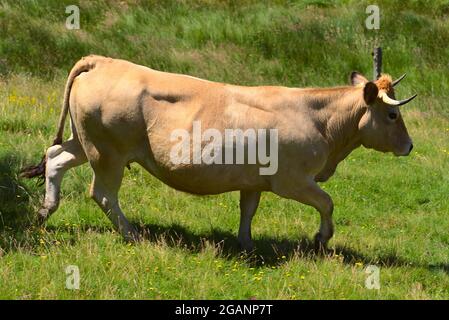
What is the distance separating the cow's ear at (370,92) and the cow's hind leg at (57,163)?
3.00 metres

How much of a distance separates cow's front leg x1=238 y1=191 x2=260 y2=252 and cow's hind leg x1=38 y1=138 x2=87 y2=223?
5.78 feet

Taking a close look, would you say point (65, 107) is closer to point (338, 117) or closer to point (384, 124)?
point (338, 117)

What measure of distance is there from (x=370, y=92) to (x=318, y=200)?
4.01 ft

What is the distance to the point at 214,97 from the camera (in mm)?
9078

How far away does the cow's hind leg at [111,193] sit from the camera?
29.9 feet

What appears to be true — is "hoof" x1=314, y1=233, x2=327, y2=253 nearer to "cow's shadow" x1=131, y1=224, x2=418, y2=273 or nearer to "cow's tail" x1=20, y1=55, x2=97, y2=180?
"cow's shadow" x1=131, y1=224, x2=418, y2=273

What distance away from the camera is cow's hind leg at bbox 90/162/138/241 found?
9102 mm

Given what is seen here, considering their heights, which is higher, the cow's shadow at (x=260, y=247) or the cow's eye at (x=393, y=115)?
the cow's eye at (x=393, y=115)

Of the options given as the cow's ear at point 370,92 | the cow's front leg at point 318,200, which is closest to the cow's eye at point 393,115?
the cow's ear at point 370,92

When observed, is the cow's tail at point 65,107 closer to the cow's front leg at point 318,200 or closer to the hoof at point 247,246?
the hoof at point 247,246

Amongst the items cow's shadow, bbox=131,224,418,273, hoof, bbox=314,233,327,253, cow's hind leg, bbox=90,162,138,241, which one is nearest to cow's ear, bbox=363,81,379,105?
hoof, bbox=314,233,327,253

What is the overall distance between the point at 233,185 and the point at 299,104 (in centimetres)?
105

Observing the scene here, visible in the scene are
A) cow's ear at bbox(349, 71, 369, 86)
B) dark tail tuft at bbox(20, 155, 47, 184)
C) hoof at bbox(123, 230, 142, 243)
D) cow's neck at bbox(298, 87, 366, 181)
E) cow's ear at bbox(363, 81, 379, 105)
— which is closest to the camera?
hoof at bbox(123, 230, 142, 243)
